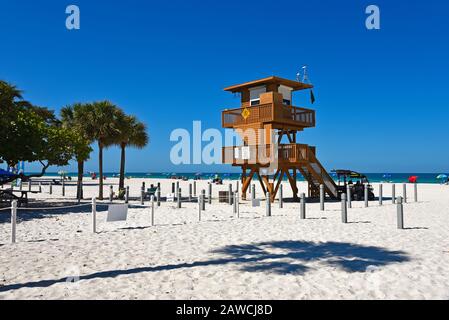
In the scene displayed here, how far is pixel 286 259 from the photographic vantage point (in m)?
8.04

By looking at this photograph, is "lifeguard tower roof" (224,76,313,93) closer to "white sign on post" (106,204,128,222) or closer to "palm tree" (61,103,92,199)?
"palm tree" (61,103,92,199)

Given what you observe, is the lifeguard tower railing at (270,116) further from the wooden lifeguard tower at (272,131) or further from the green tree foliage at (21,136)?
the green tree foliage at (21,136)

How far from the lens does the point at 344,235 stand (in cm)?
1114

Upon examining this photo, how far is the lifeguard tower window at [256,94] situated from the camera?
80.8ft

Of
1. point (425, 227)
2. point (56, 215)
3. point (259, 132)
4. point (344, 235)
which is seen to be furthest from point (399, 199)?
point (56, 215)

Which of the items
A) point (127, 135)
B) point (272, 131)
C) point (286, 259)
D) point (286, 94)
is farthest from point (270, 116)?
point (286, 259)

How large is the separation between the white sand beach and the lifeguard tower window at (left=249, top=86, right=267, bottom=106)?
12.9m

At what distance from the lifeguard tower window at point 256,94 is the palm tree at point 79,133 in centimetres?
1127

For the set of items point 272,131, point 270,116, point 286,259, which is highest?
point 270,116

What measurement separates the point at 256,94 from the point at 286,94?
86.8 inches

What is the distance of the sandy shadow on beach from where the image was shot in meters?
6.97

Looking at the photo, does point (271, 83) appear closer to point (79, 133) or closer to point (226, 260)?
point (79, 133)

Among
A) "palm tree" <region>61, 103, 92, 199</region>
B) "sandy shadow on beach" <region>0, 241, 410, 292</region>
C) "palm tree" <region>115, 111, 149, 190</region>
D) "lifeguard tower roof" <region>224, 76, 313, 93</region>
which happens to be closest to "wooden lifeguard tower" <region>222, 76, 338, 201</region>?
"lifeguard tower roof" <region>224, 76, 313, 93</region>

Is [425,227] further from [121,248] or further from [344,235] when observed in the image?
[121,248]
